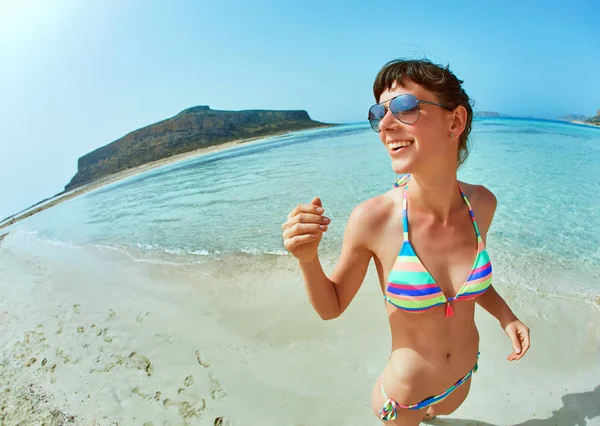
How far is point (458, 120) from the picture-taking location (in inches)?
55.2

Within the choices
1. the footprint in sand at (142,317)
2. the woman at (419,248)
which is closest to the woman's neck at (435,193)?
the woman at (419,248)

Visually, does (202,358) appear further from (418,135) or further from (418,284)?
(418,135)

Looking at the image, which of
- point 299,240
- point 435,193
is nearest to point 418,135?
point 435,193

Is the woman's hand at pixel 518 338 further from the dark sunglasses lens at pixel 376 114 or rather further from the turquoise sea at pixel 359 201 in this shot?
the turquoise sea at pixel 359 201

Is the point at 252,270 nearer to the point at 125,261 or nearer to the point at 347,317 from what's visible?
the point at 347,317

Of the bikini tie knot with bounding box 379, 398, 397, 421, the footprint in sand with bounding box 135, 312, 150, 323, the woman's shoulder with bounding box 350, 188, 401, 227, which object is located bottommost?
the footprint in sand with bounding box 135, 312, 150, 323

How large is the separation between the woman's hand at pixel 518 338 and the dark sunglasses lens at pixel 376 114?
117cm

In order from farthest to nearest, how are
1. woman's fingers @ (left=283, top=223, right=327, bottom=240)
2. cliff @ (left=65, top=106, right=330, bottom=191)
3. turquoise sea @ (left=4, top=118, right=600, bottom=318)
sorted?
1. cliff @ (left=65, top=106, right=330, bottom=191)
2. turquoise sea @ (left=4, top=118, right=600, bottom=318)
3. woman's fingers @ (left=283, top=223, right=327, bottom=240)

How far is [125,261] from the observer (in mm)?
6023

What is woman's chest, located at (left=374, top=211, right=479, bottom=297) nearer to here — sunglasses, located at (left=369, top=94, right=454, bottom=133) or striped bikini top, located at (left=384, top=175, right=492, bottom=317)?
striped bikini top, located at (left=384, top=175, right=492, bottom=317)

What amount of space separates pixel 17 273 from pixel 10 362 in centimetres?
394

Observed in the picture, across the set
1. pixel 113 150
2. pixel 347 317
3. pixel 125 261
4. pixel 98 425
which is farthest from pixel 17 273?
pixel 113 150

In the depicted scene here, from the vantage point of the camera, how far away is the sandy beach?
2.48 m

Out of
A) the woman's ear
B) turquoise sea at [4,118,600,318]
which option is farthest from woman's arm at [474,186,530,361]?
turquoise sea at [4,118,600,318]
